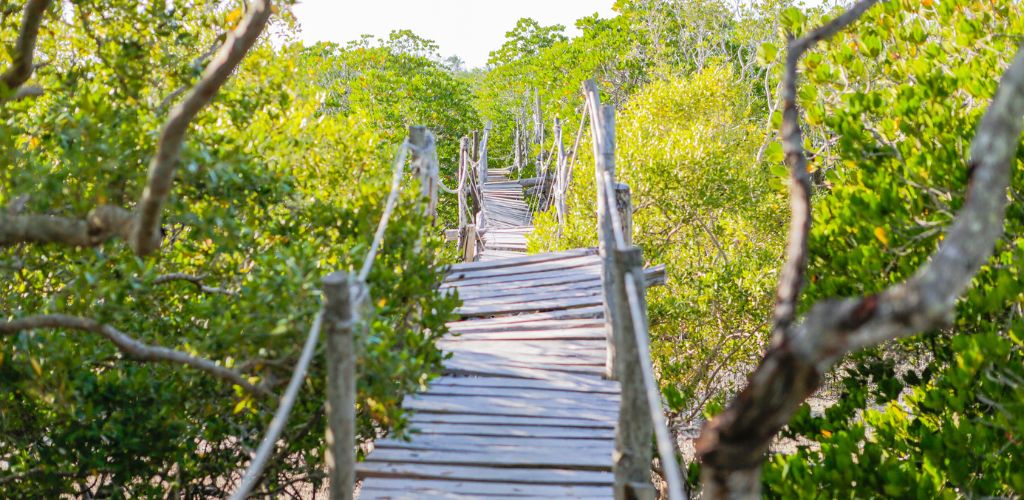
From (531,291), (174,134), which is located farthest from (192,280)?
(531,291)

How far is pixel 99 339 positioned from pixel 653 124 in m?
10.8

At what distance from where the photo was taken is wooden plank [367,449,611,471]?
4086 millimetres

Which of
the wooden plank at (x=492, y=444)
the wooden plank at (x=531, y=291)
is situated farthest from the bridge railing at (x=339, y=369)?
the wooden plank at (x=531, y=291)

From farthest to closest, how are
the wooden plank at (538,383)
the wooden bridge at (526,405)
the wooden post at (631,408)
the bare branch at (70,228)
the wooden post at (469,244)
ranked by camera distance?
the wooden post at (469,244), the wooden plank at (538,383), the wooden bridge at (526,405), the wooden post at (631,408), the bare branch at (70,228)

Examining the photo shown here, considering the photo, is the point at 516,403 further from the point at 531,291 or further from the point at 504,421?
the point at 531,291

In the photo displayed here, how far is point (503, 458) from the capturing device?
4.14 metres

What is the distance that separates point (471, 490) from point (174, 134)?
80.3 inches

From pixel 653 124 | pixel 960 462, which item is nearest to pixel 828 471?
pixel 960 462

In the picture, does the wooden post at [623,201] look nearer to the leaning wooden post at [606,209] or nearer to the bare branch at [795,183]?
the leaning wooden post at [606,209]

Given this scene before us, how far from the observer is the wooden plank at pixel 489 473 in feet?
13.0

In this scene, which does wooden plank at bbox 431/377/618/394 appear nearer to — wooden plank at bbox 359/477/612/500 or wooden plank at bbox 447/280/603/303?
wooden plank at bbox 359/477/612/500

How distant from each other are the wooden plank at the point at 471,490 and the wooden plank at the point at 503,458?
0.17 metres

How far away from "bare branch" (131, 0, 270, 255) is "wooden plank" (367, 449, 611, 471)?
5.51ft

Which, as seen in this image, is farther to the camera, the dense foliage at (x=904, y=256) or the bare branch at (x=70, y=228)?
the dense foliage at (x=904, y=256)
